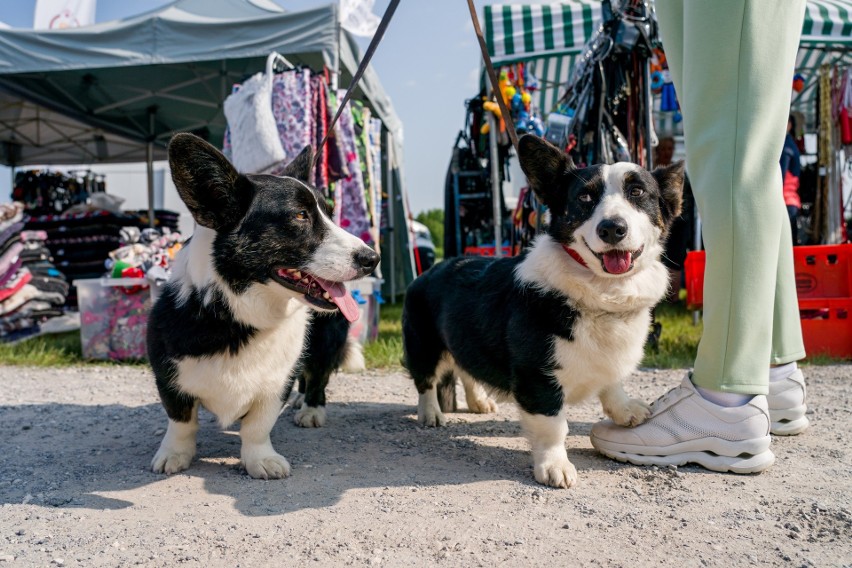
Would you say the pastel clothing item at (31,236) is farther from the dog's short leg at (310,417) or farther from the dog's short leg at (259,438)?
the dog's short leg at (259,438)

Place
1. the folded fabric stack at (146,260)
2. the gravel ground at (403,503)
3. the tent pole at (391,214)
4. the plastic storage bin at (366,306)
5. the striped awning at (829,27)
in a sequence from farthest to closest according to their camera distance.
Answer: the tent pole at (391,214)
the striped awning at (829,27)
the plastic storage bin at (366,306)
the folded fabric stack at (146,260)
the gravel ground at (403,503)

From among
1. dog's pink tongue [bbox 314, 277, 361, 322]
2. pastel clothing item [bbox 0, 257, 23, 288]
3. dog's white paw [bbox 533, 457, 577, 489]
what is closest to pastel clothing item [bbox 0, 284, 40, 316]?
pastel clothing item [bbox 0, 257, 23, 288]

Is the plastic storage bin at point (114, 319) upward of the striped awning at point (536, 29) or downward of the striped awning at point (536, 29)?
downward

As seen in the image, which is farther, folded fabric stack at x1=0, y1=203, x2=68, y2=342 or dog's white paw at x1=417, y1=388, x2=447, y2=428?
folded fabric stack at x1=0, y1=203, x2=68, y2=342

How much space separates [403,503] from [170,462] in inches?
31.8

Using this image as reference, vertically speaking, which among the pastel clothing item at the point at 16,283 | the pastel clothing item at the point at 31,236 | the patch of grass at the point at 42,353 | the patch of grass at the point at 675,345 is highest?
the pastel clothing item at the point at 31,236

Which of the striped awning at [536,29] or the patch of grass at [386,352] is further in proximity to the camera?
the striped awning at [536,29]

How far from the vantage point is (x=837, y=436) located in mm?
2277

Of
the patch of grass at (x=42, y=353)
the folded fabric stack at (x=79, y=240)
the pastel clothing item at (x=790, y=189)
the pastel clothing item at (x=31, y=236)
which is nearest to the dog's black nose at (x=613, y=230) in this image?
the patch of grass at (x=42, y=353)

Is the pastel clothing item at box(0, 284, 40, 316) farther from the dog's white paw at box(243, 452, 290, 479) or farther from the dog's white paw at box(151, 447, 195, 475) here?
the dog's white paw at box(243, 452, 290, 479)

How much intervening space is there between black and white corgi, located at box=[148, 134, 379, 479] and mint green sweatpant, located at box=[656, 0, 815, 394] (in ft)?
3.34

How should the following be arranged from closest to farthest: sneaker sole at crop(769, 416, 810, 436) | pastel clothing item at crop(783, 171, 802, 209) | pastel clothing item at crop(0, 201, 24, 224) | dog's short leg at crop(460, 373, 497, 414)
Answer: sneaker sole at crop(769, 416, 810, 436) < dog's short leg at crop(460, 373, 497, 414) < pastel clothing item at crop(0, 201, 24, 224) < pastel clothing item at crop(783, 171, 802, 209)

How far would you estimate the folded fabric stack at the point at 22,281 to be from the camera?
17.1 ft

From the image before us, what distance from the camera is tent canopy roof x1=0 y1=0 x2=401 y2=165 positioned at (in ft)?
16.1
